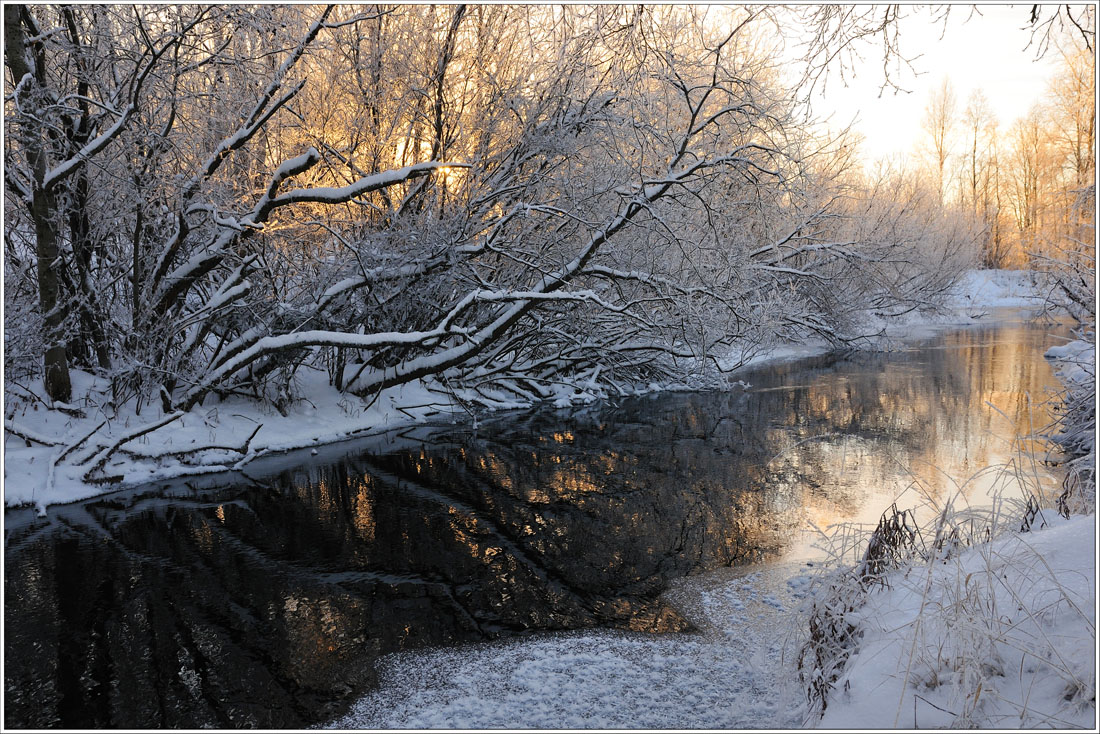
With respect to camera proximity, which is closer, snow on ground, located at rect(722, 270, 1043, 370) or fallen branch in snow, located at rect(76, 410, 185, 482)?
fallen branch in snow, located at rect(76, 410, 185, 482)

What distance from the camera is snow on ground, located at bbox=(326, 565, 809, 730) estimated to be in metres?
3.98

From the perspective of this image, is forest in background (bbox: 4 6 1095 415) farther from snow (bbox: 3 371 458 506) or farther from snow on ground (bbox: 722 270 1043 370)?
snow on ground (bbox: 722 270 1043 370)

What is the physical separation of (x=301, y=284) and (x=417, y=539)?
588 cm

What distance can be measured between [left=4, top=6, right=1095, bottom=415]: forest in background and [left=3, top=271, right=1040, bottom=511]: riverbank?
0.27 m

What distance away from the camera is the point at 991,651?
3322mm

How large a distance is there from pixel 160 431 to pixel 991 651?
9281 mm

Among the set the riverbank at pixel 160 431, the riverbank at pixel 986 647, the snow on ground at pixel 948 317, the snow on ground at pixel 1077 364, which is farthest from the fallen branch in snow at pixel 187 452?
the snow on ground at pixel 948 317

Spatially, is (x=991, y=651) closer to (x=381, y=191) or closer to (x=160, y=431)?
(x=160, y=431)

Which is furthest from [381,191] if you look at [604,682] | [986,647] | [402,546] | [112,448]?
[986,647]

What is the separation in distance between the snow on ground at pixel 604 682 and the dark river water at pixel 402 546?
0.24 m

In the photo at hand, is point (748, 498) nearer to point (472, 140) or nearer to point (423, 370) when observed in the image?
point (423, 370)

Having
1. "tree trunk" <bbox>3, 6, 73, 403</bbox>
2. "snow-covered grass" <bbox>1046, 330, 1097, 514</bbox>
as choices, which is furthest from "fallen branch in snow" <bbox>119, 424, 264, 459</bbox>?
"snow-covered grass" <bbox>1046, 330, 1097, 514</bbox>

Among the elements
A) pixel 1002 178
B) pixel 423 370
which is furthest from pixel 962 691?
pixel 1002 178

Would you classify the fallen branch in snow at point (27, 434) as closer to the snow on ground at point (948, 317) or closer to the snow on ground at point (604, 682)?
the snow on ground at point (604, 682)
